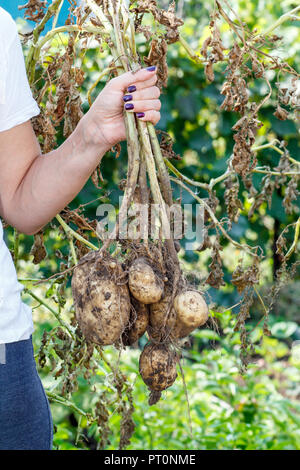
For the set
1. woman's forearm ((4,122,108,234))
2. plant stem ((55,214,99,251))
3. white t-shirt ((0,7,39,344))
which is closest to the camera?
white t-shirt ((0,7,39,344))

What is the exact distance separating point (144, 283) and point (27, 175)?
1.14 ft

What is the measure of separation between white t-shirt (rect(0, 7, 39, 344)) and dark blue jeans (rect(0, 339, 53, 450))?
0.03 meters

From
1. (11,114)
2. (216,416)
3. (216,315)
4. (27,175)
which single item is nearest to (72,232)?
(27,175)

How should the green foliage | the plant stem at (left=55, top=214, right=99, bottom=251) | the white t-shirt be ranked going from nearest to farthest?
the white t-shirt < the plant stem at (left=55, top=214, right=99, bottom=251) < the green foliage

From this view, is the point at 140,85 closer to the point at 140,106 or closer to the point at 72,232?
the point at 140,106

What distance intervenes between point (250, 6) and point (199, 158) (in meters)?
0.90

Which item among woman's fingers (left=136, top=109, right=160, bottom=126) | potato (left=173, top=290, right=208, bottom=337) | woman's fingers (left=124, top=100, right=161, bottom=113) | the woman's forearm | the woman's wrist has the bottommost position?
potato (left=173, top=290, right=208, bottom=337)

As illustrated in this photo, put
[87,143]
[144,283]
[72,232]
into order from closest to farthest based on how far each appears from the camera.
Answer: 1. [144,283]
2. [87,143]
3. [72,232]

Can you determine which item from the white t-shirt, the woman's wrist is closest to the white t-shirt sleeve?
the white t-shirt

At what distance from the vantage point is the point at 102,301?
0.94 meters

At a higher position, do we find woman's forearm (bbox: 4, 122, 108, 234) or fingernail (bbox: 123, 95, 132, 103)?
fingernail (bbox: 123, 95, 132, 103)

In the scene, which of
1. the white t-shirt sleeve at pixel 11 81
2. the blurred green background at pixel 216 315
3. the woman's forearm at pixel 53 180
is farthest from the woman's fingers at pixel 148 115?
the blurred green background at pixel 216 315

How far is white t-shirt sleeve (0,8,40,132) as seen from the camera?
0.97m

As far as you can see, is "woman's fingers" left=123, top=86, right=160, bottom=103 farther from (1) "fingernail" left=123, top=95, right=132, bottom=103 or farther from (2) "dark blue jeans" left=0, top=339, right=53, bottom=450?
(2) "dark blue jeans" left=0, top=339, right=53, bottom=450
